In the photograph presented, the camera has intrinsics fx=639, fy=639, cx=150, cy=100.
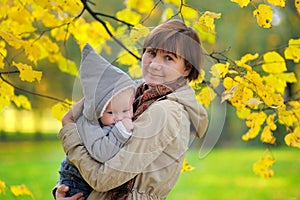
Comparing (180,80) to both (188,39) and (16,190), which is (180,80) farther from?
(16,190)

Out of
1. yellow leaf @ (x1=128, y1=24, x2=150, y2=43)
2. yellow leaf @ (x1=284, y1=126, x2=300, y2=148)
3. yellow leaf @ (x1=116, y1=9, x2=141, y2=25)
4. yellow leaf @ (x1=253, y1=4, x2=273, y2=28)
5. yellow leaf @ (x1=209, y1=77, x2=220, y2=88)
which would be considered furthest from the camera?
yellow leaf @ (x1=116, y1=9, x2=141, y2=25)

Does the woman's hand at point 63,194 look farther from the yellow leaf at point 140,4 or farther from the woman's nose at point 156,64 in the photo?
the yellow leaf at point 140,4

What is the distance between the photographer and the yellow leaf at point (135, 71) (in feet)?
7.39

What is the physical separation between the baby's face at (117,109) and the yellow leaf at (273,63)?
3.03 feet

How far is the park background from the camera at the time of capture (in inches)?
260

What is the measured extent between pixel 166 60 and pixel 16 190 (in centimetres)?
120

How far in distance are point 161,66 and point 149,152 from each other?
26 centimetres

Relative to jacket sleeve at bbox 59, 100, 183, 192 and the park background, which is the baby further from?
the park background

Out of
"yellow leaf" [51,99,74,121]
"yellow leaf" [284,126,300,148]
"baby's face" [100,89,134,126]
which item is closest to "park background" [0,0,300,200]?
"yellow leaf" [284,126,300,148]

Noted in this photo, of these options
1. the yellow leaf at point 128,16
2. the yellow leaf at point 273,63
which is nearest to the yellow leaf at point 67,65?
the yellow leaf at point 128,16

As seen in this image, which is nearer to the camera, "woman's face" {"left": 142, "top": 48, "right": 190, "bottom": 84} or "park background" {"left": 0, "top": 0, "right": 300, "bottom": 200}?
"woman's face" {"left": 142, "top": 48, "right": 190, "bottom": 84}

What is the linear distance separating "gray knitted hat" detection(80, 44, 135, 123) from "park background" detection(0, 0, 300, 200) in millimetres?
3285

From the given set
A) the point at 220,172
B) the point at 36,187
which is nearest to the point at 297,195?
the point at 220,172

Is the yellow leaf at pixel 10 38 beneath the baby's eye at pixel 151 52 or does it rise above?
beneath
